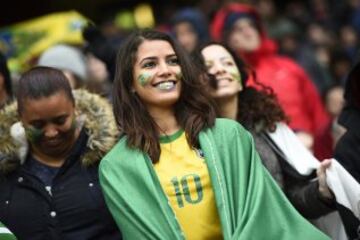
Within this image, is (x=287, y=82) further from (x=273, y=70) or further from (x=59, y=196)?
(x=59, y=196)

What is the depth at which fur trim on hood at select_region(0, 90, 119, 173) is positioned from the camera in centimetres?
498

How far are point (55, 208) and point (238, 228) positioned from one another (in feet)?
3.82

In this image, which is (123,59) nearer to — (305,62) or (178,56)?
(178,56)

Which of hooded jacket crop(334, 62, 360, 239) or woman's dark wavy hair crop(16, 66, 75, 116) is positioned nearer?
hooded jacket crop(334, 62, 360, 239)

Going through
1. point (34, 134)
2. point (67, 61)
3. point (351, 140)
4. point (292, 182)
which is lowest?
point (292, 182)

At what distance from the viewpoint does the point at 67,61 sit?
22.8 feet

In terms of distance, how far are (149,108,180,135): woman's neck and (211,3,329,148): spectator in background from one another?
2.44 m

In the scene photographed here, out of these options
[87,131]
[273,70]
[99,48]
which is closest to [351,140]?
[87,131]

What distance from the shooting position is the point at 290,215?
4.39 metres

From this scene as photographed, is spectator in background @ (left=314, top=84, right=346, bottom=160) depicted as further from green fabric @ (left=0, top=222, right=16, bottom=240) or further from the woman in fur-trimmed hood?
green fabric @ (left=0, top=222, right=16, bottom=240)

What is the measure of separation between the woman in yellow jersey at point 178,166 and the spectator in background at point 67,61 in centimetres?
195

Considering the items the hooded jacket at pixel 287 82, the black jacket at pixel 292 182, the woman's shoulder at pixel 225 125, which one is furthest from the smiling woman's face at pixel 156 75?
the hooded jacket at pixel 287 82

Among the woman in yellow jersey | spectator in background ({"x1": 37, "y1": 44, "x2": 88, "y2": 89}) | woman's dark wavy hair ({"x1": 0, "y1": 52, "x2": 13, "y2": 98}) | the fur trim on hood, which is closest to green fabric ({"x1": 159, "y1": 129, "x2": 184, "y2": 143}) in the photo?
the woman in yellow jersey

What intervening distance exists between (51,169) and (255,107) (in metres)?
1.41
